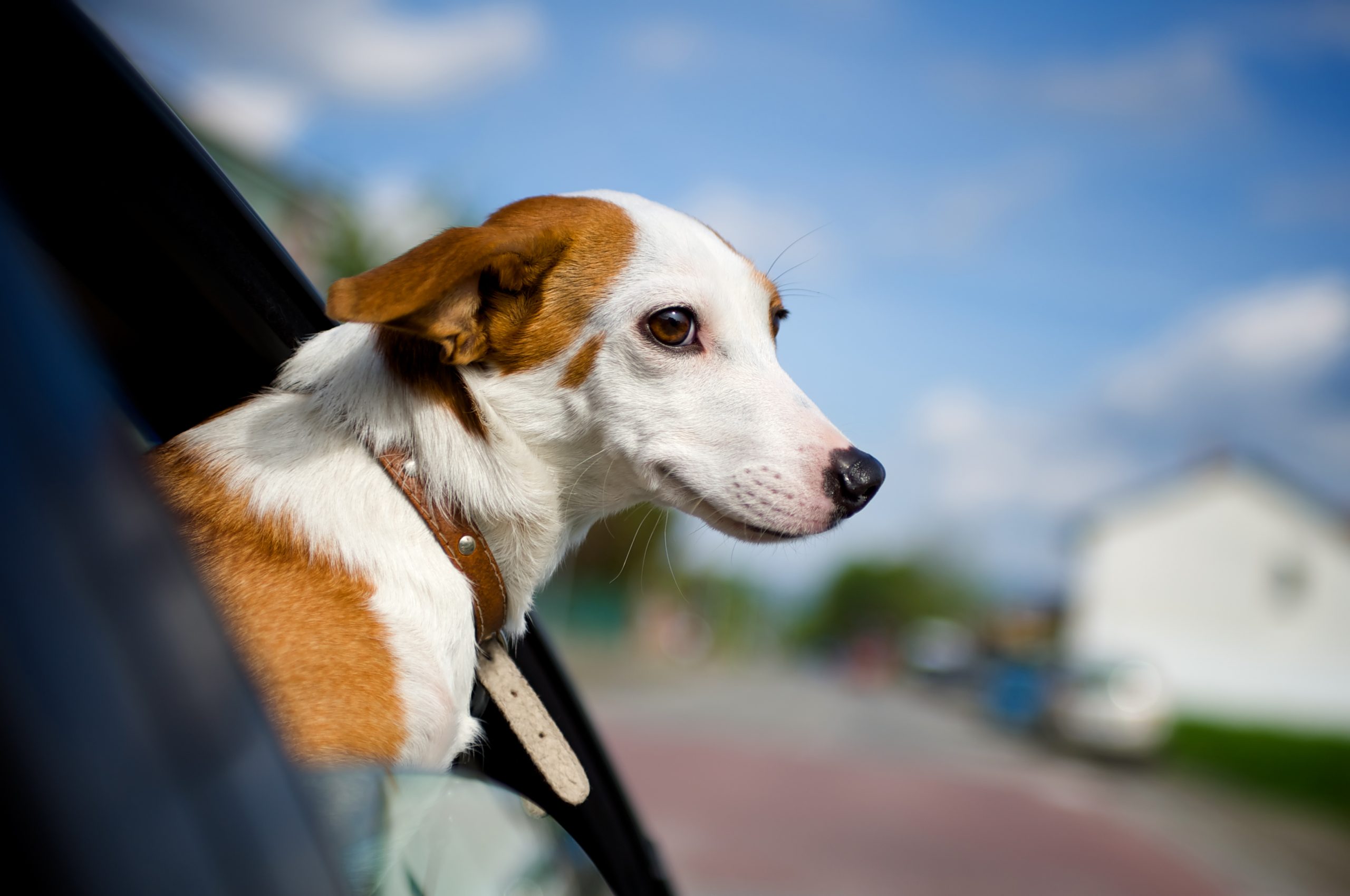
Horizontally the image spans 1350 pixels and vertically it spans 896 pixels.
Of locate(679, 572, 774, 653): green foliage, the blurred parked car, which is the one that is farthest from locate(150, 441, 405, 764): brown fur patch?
locate(679, 572, 774, 653): green foliage

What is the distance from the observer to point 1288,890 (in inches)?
488

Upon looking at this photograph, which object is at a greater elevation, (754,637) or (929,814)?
(754,637)

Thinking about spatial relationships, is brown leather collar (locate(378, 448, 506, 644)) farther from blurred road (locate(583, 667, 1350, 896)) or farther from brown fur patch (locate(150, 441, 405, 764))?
blurred road (locate(583, 667, 1350, 896))

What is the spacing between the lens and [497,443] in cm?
182

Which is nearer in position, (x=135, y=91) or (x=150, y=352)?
(x=135, y=91)

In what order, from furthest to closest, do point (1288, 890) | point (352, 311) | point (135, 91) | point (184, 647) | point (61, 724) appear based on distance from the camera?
point (1288, 890) < point (352, 311) < point (135, 91) < point (184, 647) < point (61, 724)

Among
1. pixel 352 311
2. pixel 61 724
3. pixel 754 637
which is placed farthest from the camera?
pixel 754 637

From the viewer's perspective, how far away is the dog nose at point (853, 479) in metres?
1.96

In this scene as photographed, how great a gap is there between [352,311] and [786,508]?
94 centimetres

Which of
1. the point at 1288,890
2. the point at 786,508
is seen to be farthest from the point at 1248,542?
the point at 786,508

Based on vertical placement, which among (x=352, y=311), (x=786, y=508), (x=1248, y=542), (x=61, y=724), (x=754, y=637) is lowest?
(x=61, y=724)

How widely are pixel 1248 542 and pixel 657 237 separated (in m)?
46.1

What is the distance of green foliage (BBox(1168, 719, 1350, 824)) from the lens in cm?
2000

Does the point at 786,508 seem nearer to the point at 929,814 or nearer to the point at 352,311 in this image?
the point at 352,311
